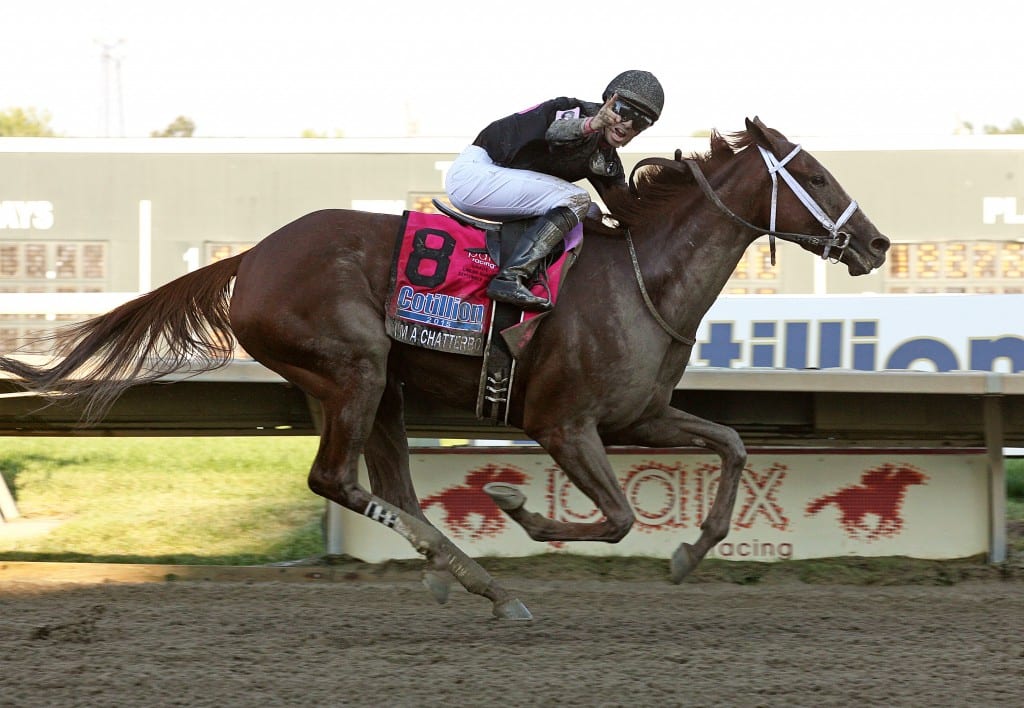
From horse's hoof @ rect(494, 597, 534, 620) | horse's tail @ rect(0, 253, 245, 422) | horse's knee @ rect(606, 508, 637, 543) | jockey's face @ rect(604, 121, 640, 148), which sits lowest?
horse's hoof @ rect(494, 597, 534, 620)

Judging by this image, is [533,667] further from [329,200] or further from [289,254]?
[329,200]

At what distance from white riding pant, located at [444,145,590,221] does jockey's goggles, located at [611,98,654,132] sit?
1.17ft

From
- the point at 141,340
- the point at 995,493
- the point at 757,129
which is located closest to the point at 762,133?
the point at 757,129

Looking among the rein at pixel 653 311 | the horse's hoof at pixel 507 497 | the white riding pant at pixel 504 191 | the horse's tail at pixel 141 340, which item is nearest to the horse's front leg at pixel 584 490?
the horse's hoof at pixel 507 497

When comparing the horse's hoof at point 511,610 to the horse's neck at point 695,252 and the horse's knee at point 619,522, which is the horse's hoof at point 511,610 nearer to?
the horse's knee at point 619,522

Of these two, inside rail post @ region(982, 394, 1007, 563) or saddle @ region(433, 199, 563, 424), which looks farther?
inside rail post @ region(982, 394, 1007, 563)

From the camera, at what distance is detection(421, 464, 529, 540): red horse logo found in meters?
7.54

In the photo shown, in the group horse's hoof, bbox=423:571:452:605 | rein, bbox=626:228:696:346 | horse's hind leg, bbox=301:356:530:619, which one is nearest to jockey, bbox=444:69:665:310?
rein, bbox=626:228:696:346

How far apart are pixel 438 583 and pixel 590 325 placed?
1.29 metres

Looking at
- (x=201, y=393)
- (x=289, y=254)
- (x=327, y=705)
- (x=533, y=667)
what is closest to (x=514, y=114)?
(x=289, y=254)

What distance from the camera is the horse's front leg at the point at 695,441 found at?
211 inches

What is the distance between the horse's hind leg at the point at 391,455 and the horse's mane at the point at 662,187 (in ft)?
4.34

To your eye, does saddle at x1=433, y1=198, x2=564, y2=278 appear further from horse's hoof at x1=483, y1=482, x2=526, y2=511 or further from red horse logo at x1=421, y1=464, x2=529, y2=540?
red horse logo at x1=421, y1=464, x2=529, y2=540

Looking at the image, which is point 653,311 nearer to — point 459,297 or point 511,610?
point 459,297
